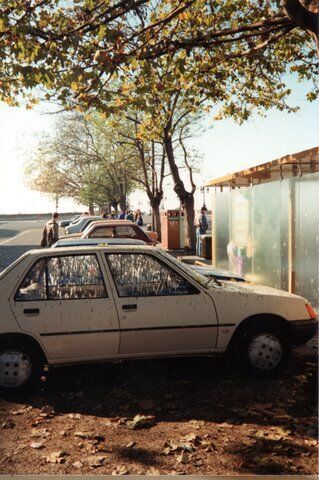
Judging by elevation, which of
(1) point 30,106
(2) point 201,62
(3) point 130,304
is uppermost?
(2) point 201,62

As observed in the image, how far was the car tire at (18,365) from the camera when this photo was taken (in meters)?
5.28

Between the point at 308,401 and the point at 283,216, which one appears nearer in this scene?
the point at 308,401

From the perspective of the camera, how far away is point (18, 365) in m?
5.30

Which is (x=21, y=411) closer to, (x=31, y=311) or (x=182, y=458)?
(x=31, y=311)

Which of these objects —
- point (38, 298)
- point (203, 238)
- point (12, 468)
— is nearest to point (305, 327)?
point (38, 298)

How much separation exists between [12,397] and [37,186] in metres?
63.0

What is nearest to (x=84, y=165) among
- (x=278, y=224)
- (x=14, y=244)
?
(x=14, y=244)

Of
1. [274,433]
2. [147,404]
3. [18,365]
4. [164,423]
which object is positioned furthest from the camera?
[18,365]

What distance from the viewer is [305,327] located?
575 centimetres

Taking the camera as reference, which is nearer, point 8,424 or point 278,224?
point 8,424

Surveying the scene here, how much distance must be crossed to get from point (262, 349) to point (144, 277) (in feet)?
5.10

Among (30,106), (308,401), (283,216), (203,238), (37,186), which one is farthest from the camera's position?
(37,186)

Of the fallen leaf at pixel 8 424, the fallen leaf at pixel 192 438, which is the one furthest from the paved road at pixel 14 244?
the fallen leaf at pixel 192 438

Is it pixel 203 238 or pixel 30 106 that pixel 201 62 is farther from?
pixel 203 238
